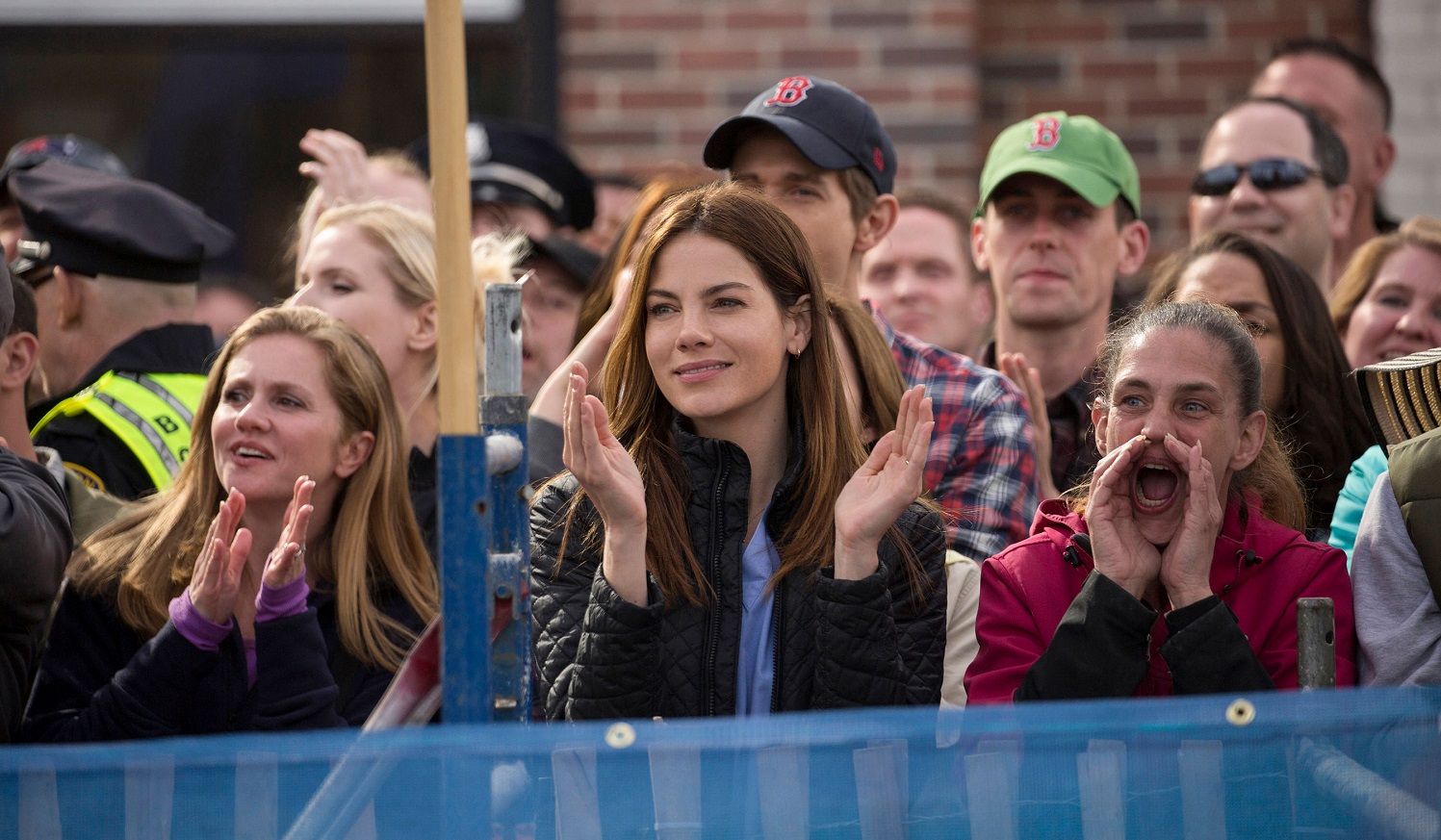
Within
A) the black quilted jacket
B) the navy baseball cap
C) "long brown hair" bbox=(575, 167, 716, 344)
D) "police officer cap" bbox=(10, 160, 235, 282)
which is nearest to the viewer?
the black quilted jacket

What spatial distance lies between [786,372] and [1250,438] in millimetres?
873

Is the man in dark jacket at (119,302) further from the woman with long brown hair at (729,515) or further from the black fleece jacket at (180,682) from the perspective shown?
the woman with long brown hair at (729,515)

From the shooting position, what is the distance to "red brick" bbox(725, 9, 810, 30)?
6188 millimetres

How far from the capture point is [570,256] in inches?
198

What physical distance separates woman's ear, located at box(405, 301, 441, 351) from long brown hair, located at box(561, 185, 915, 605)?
3.91 ft

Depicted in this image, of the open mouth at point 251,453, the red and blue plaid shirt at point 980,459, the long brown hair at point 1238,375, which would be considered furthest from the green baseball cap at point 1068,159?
the open mouth at point 251,453

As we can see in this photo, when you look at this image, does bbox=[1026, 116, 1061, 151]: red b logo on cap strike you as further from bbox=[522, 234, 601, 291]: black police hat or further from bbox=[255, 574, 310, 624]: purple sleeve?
bbox=[255, 574, 310, 624]: purple sleeve

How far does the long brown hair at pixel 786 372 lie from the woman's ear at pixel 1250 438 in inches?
27.0

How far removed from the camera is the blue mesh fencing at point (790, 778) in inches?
80.2

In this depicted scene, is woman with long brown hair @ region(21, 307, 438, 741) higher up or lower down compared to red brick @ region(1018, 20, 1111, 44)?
lower down

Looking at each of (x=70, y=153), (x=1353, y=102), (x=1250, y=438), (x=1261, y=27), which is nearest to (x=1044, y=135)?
(x=1250, y=438)

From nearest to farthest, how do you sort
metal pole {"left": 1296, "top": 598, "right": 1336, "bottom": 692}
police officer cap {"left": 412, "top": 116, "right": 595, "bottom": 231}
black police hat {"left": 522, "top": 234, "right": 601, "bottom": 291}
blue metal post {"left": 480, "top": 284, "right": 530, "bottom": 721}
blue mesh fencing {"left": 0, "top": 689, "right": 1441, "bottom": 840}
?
blue mesh fencing {"left": 0, "top": 689, "right": 1441, "bottom": 840} → blue metal post {"left": 480, "top": 284, "right": 530, "bottom": 721} → metal pole {"left": 1296, "top": 598, "right": 1336, "bottom": 692} → black police hat {"left": 522, "top": 234, "right": 601, "bottom": 291} → police officer cap {"left": 412, "top": 116, "right": 595, "bottom": 231}

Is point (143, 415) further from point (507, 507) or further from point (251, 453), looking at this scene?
point (507, 507)

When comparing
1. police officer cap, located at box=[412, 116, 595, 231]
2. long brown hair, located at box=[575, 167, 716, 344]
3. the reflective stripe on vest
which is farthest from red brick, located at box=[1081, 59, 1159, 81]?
the reflective stripe on vest
